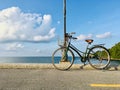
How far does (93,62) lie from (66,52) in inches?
35.8

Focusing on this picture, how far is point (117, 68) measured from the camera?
8.59 m

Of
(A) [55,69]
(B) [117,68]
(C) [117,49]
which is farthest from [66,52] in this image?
(C) [117,49]

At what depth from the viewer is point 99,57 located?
8.99 meters

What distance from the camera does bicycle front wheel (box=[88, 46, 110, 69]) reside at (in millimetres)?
8792

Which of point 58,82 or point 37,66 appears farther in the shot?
point 37,66

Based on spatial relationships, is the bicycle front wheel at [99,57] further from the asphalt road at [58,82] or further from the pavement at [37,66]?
the asphalt road at [58,82]

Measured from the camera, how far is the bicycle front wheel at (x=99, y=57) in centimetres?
879

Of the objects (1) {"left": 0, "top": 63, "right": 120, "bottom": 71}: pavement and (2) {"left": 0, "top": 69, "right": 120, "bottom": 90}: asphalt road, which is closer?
(2) {"left": 0, "top": 69, "right": 120, "bottom": 90}: asphalt road

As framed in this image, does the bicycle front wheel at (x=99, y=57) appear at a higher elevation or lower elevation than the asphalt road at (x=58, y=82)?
higher

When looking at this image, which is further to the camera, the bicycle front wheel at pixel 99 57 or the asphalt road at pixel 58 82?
the bicycle front wheel at pixel 99 57

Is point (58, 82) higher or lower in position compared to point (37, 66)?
lower

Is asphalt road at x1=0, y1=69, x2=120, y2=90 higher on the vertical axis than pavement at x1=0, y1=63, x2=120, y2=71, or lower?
lower

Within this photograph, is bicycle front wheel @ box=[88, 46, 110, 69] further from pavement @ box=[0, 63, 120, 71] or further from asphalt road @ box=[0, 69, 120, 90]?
asphalt road @ box=[0, 69, 120, 90]

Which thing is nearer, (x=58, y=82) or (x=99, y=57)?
(x=58, y=82)
